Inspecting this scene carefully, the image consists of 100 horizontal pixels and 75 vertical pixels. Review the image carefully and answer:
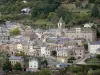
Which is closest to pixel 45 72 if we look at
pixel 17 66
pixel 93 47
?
pixel 17 66

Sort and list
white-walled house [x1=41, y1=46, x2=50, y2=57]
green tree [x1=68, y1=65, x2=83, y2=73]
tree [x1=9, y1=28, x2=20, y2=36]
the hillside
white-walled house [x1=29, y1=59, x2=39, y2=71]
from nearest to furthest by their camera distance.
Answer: green tree [x1=68, y1=65, x2=83, y2=73] < white-walled house [x1=29, y1=59, x2=39, y2=71] < white-walled house [x1=41, y1=46, x2=50, y2=57] < tree [x1=9, y1=28, x2=20, y2=36] < the hillside

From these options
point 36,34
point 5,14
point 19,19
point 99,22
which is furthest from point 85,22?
point 5,14

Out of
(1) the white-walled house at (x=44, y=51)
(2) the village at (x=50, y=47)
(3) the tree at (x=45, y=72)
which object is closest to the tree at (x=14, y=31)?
(2) the village at (x=50, y=47)

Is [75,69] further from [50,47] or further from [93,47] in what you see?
[50,47]

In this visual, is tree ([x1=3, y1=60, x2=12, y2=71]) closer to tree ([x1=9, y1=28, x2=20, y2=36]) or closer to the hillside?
tree ([x1=9, y1=28, x2=20, y2=36])

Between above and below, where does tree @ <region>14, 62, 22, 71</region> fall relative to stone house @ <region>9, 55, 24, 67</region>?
below

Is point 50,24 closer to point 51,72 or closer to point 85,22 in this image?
point 85,22

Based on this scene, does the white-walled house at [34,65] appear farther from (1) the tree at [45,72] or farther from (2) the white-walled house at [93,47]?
(2) the white-walled house at [93,47]

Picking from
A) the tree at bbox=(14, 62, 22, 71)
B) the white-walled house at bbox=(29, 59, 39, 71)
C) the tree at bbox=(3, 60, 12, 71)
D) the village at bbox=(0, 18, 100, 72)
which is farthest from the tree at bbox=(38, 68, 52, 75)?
the tree at bbox=(3, 60, 12, 71)
